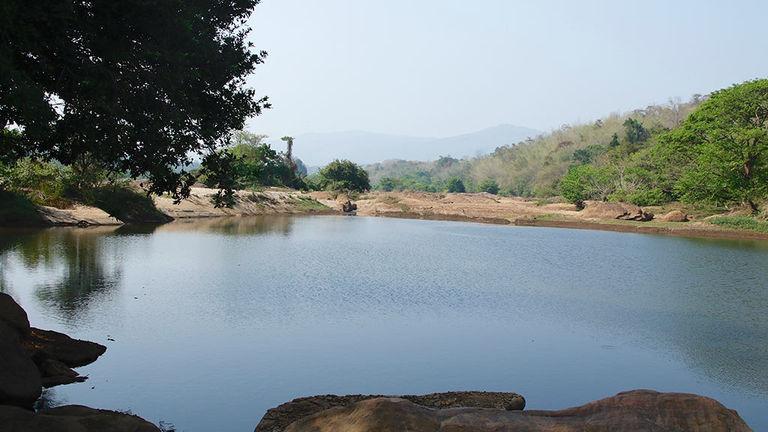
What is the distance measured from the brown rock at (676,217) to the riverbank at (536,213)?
0.16 m

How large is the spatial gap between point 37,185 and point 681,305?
125 feet

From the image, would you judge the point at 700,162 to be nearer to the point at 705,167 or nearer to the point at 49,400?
the point at 705,167

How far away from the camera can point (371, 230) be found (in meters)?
51.8

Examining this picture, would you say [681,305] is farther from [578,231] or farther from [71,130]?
[578,231]

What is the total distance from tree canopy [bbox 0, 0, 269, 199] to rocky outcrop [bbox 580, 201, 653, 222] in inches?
1995

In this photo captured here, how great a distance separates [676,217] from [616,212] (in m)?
5.30

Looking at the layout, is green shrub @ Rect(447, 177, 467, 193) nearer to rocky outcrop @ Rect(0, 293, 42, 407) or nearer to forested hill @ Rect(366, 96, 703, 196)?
forested hill @ Rect(366, 96, 703, 196)

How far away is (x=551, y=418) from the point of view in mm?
5941

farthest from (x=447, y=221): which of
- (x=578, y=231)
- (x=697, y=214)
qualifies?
(x=697, y=214)

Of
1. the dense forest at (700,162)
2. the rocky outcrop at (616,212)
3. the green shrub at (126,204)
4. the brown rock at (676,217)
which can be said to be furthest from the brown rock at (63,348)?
the rocky outcrop at (616,212)

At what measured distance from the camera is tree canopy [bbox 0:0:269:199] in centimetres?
998

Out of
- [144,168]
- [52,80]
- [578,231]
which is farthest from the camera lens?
[578,231]

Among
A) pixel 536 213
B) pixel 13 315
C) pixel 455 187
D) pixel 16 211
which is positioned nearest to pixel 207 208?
pixel 16 211

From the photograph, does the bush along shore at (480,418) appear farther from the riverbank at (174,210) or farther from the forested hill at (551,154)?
the forested hill at (551,154)
